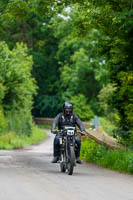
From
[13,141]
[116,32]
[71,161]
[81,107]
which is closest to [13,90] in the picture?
[13,141]

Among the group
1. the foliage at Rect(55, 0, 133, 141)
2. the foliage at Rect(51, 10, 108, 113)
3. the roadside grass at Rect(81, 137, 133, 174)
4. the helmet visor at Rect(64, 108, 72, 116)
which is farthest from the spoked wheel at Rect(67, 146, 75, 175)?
the foliage at Rect(51, 10, 108, 113)

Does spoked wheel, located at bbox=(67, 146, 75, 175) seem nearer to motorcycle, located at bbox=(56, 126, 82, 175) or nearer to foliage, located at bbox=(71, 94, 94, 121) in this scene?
motorcycle, located at bbox=(56, 126, 82, 175)

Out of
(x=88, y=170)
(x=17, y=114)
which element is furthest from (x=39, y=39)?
(x=88, y=170)

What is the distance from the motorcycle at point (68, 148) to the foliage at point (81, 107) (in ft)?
179

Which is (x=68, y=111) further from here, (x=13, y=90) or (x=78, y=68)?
(x=78, y=68)

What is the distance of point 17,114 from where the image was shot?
42.0m

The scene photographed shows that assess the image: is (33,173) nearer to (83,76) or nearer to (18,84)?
(18,84)

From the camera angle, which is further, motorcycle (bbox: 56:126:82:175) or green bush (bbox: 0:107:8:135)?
green bush (bbox: 0:107:8:135)

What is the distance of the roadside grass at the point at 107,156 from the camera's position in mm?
15484

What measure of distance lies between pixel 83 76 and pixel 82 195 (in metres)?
60.0

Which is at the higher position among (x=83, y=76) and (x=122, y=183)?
(x=83, y=76)

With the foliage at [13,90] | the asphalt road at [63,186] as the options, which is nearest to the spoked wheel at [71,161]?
the asphalt road at [63,186]

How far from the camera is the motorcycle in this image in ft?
45.5

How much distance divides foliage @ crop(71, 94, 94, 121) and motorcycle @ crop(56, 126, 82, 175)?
179 ft
